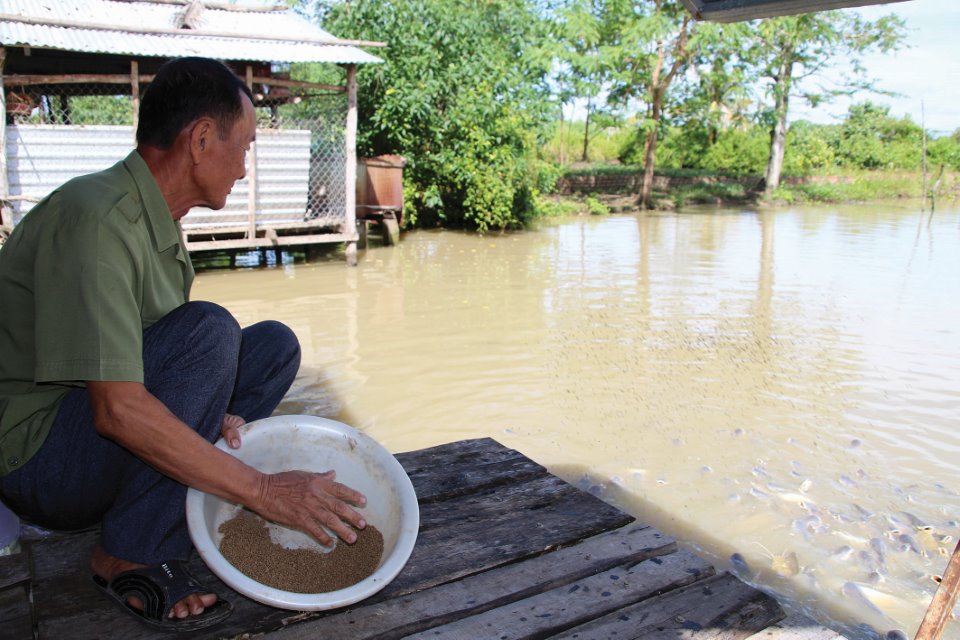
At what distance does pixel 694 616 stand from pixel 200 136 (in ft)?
4.99

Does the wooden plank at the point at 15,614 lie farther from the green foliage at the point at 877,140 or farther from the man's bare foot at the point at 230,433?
the green foliage at the point at 877,140

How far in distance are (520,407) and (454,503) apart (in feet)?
7.07

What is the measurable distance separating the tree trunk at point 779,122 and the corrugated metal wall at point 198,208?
15432mm

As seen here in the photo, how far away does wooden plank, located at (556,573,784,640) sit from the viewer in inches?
62.2

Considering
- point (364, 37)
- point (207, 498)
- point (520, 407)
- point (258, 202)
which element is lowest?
point (520, 407)

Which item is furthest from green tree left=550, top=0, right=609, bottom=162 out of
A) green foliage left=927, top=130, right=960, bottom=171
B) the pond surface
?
green foliage left=927, top=130, right=960, bottom=171

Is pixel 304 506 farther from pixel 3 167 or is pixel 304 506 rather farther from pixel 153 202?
pixel 3 167

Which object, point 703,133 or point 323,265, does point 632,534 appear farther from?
point 703,133

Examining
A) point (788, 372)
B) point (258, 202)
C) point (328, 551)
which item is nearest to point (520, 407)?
point (788, 372)

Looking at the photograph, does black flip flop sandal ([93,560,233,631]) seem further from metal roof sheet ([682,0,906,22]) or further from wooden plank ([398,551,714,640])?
metal roof sheet ([682,0,906,22])

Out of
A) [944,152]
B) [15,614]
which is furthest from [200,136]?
[944,152]

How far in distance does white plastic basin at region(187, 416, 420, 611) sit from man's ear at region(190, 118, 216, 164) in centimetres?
67

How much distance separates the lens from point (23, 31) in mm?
6133

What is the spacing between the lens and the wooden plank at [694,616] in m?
1.58
